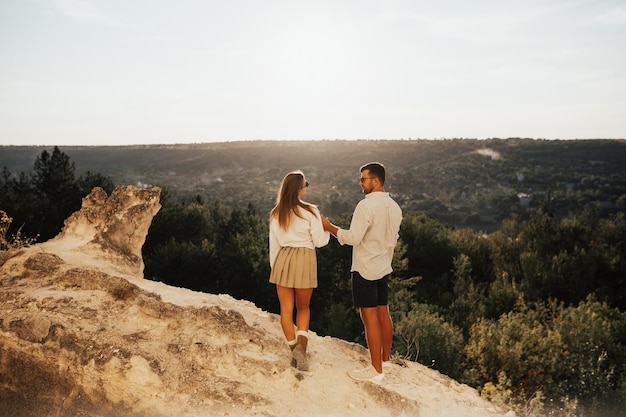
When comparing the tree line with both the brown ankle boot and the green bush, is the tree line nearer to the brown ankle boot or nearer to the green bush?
the green bush

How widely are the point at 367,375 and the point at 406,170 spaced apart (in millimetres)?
75423

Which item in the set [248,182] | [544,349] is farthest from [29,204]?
[248,182]

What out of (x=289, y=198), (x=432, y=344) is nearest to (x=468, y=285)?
(x=432, y=344)

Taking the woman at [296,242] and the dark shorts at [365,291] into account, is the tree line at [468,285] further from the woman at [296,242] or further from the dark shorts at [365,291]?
the woman at [296,242]

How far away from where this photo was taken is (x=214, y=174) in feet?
288

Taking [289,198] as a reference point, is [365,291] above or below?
below

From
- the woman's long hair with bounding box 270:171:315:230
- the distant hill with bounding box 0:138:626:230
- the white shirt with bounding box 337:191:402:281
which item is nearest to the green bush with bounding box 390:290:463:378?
the white shirt with bounding box 337:191:402:281

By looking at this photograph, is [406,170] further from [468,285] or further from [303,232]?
[303,232]

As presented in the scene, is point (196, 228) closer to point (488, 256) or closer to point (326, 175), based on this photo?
point (488, 256)

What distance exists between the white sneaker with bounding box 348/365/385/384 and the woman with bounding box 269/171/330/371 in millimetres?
569

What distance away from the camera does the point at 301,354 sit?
215 inches

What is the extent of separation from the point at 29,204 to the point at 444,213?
44.8 m

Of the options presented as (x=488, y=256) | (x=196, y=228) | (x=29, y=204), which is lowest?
(x=488, y=256)

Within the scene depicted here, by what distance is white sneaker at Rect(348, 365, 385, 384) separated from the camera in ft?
18.2
